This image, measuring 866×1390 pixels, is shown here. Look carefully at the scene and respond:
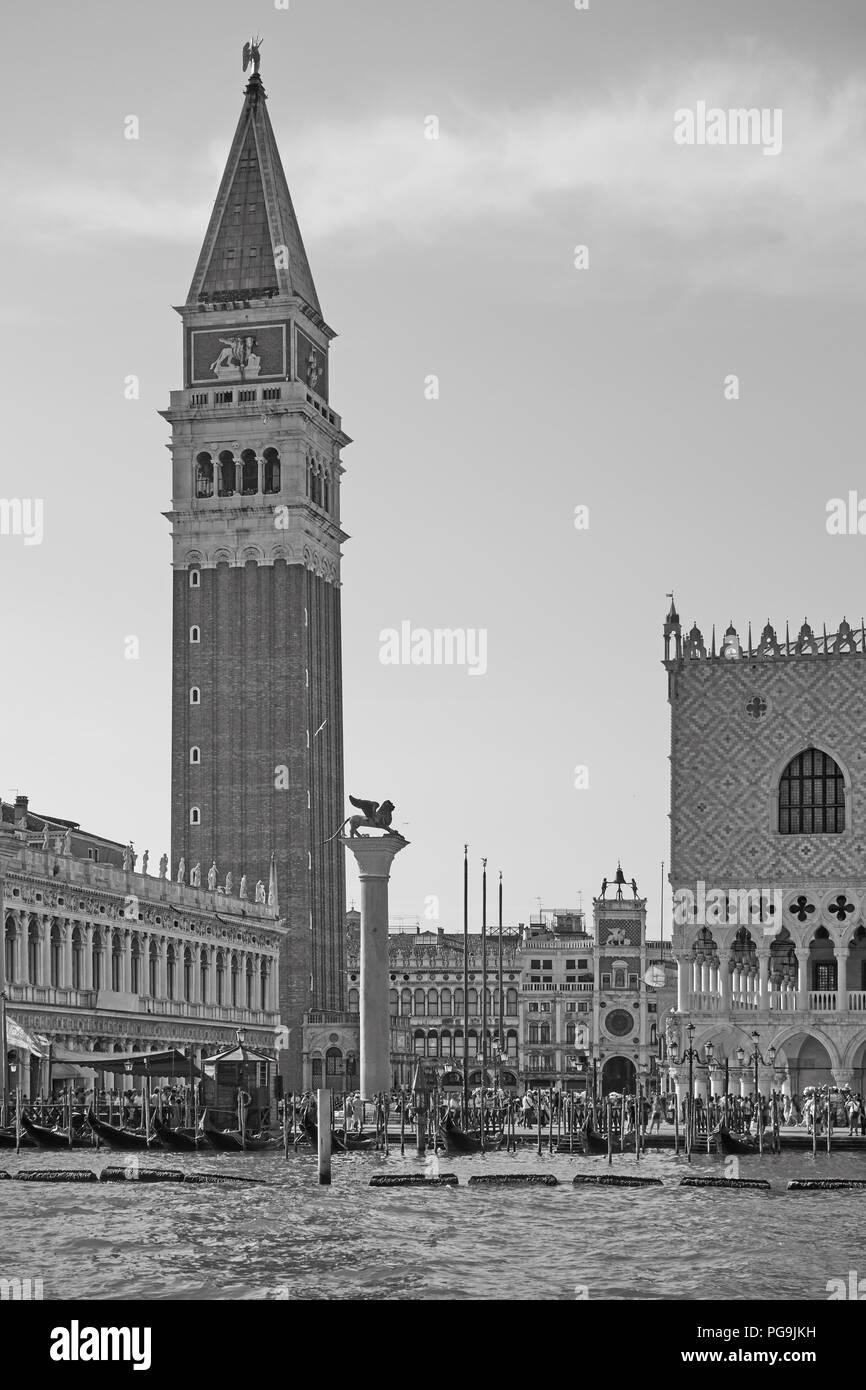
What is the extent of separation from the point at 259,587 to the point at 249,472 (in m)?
5.88

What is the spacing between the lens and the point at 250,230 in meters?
105

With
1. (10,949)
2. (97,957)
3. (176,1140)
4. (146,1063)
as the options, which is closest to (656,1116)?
(146,1063)

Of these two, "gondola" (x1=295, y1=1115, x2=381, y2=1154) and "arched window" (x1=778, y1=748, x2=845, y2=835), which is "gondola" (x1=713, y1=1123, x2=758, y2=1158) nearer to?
"gondola" (x1=295, y1=1115, x2=381, y2=1154)

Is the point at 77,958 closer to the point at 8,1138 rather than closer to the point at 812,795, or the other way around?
the point at 8,1138

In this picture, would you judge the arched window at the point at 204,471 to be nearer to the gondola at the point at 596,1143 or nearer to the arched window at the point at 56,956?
the arched window at the point at 56,956

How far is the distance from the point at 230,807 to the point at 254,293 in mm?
23333

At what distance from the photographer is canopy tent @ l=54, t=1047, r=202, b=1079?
59.4 metres

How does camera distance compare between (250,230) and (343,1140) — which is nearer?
(343,1140)

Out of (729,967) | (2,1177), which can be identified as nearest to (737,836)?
(729,967)

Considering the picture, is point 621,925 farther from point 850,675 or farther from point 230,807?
point 850,675

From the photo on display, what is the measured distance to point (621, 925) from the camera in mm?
115688

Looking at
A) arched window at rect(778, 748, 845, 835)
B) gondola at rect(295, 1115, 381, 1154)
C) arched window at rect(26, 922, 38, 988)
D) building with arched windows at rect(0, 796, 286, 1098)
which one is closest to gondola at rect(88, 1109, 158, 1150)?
gondola at rect(295, 1115, 381, 1154)
